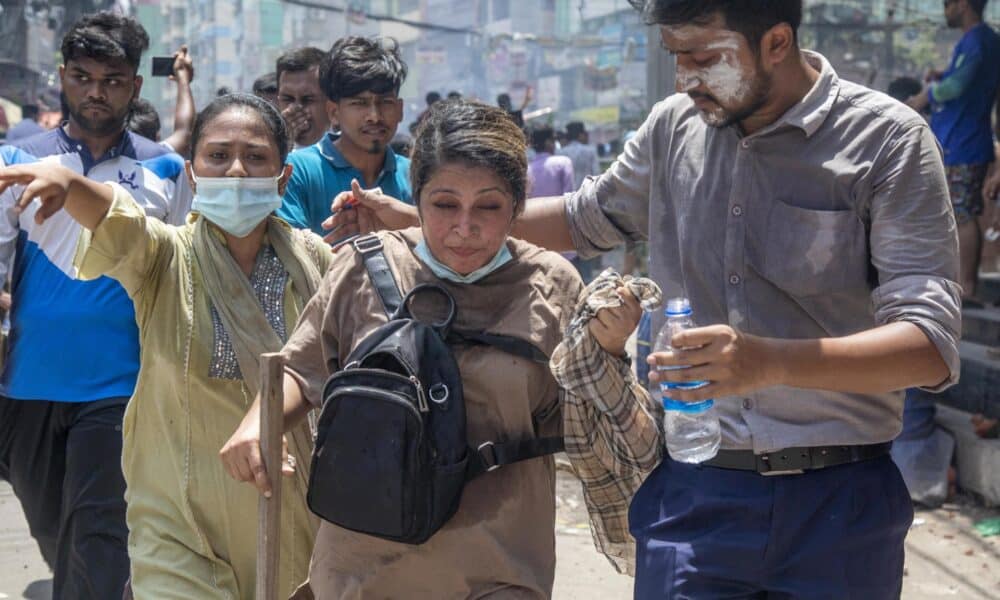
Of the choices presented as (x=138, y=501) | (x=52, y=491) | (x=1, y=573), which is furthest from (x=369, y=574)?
(x=1, y=573)

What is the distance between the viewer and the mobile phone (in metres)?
6.38

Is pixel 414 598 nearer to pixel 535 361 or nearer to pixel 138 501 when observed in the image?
pixel 535 361

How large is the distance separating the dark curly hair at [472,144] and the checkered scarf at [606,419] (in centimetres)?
41

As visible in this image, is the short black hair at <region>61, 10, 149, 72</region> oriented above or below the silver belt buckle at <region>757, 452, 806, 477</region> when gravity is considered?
above

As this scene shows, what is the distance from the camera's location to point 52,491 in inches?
179

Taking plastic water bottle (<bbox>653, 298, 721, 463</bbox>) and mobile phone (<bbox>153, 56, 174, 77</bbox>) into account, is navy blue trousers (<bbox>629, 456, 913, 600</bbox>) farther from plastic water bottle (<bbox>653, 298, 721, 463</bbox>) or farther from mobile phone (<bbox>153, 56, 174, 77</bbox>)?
mobile phone (<bbox>153, 56, 174, 77</bbox>)

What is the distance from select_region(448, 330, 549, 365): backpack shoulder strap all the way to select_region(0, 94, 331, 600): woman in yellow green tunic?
0.89 metres

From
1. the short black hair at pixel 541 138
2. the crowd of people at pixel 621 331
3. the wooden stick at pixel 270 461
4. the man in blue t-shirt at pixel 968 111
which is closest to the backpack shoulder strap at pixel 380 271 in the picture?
the crowd of people at pixel 621 331

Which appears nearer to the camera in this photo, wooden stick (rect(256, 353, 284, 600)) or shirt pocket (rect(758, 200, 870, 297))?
shirt pocket (rect(758, 200, 870, 297))

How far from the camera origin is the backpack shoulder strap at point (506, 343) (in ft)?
9.39

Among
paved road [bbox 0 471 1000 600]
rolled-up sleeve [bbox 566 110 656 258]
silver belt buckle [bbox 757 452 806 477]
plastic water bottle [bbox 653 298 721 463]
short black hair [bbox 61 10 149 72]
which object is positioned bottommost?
paved road [bbox 0 471 1000 600]

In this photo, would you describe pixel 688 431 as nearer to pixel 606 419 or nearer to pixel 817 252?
pixel 606 419

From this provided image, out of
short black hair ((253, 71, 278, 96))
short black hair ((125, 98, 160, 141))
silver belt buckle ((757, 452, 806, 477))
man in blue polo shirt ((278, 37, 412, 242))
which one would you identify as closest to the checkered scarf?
silver belt buckle ((757, 452, 806, 477))

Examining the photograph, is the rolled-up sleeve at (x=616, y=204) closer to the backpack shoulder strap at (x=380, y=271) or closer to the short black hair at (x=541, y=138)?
the backpack shoulder strap at (x=380, y=271)
